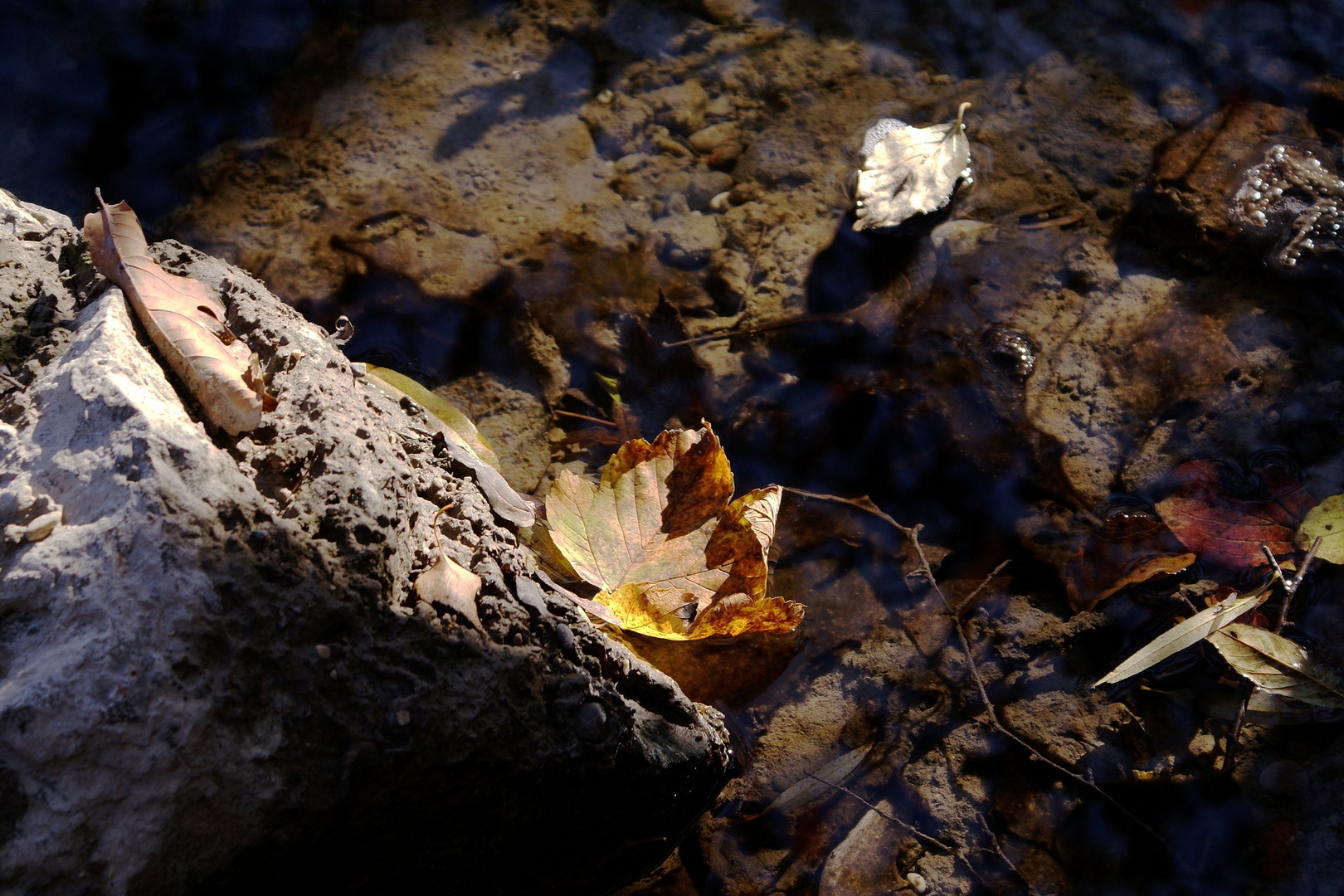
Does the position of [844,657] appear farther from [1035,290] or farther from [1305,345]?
[1305,345]

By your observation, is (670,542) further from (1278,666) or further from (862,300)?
(1278,666)

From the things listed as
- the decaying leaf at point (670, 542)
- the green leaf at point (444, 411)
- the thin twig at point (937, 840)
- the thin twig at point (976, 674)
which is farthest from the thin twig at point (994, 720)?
the green leaf at point (444, 411)

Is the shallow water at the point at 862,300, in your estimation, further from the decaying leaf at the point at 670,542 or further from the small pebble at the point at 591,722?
the small pebble at the point at 591,722

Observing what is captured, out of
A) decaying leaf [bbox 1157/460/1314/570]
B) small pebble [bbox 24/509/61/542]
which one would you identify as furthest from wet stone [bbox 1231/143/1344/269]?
small pebble [bbox 24/509/61/542]

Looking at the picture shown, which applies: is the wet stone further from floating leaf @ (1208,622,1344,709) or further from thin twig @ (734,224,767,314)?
thin twig @ (734,224,767,314)

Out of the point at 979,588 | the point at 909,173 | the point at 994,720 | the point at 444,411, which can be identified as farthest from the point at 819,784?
the point at 909,173

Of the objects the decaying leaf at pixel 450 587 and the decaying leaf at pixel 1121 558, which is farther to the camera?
the decaying leaf at pixel 1121 558

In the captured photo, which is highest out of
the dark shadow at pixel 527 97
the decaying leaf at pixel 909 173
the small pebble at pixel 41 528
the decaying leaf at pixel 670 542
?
the dark shadow at pixel 527 97
